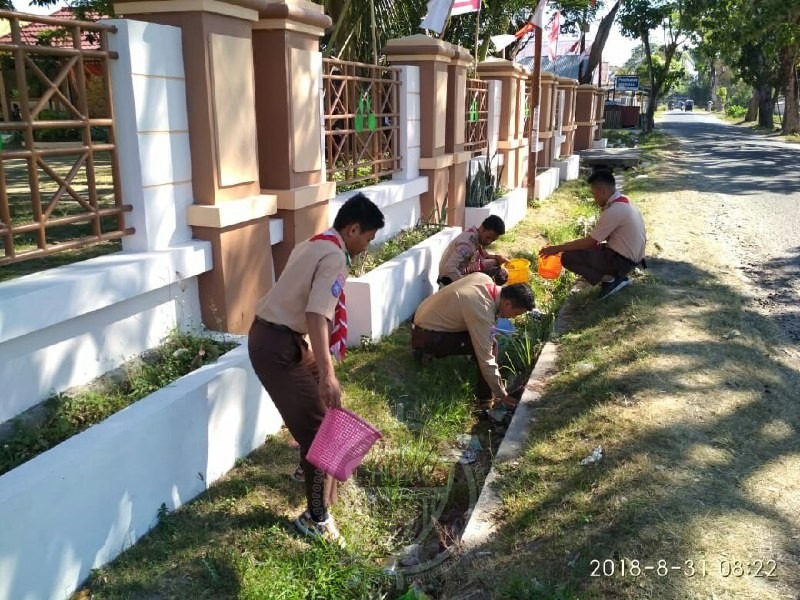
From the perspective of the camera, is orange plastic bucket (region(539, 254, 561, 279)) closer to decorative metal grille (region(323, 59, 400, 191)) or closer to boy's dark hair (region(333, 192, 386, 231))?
decorative metal grille (region(323, 59, 400, 191))

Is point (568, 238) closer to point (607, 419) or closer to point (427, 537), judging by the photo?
point (607, 419)

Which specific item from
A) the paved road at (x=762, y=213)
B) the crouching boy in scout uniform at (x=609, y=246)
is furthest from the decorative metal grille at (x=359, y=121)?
the paved road at (x=762, y=213)

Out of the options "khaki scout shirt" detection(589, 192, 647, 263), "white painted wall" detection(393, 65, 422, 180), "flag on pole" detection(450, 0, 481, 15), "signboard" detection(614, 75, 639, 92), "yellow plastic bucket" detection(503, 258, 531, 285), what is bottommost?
"yellow plastic bucket" detection(503, 258, 531, 285)

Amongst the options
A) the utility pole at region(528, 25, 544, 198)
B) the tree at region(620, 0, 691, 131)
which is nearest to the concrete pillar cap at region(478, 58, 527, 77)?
the utility pole at region(528, 25, 544, 198)

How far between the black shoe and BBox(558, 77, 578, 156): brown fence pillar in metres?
11.5

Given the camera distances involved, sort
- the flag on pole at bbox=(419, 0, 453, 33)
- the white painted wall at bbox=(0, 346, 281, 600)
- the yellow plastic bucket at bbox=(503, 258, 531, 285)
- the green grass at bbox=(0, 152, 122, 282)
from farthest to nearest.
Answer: the flag on pole at bbox=(419, 0, 453, 33)
the yellow plastic bucket at bbox=(503, 258, 531, 285)
the green grass at bbox=(0, 152, 122, 282)
the white painted wall at bbox=(0, 346, 281, 600)

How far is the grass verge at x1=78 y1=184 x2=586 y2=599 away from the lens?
9.27 feet

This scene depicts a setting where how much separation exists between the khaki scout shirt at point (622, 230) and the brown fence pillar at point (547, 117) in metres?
8.22

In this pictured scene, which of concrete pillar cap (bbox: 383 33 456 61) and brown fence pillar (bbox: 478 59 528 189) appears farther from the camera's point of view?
brown fence pillar (bbox: 478 59 528 189)

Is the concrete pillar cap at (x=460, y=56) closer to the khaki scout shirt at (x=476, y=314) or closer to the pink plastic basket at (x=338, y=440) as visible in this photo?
the khaki scout shirt at (x=476, y=314)

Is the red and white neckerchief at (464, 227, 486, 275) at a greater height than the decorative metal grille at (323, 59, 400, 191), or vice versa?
the decorative metal grille at (323, 59, 400, 191)

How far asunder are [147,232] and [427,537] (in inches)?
83.5

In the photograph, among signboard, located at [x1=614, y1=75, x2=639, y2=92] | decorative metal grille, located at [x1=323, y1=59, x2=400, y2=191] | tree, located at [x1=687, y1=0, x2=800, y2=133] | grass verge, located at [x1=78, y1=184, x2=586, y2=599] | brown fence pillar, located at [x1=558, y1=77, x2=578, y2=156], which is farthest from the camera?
signboard, located at [x1=614, y1=75, x2=639, y2=92]

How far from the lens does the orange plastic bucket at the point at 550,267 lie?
6.95 m
